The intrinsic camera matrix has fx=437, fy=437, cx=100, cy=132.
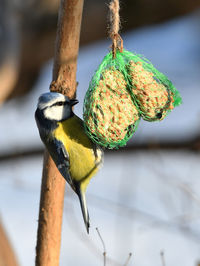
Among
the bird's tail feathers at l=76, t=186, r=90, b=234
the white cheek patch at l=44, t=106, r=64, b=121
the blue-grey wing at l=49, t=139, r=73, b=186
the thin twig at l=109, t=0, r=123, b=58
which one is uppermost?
the thin twig at l=109, t=0, r=123, b=58

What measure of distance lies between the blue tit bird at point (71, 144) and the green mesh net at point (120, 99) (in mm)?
104

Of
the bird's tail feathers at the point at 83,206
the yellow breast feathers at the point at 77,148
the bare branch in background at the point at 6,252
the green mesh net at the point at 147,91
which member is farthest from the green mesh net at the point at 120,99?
the bare branch in background at the point at 6,252

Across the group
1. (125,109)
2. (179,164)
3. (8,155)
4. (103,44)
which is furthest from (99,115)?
(103,44)

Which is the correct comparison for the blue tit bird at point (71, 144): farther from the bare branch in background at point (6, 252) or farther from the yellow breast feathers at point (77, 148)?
the bare branch in background at point (6, 252)

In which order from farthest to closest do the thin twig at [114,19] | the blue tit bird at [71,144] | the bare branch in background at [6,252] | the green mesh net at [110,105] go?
1. the bare branch in background at [6,252]
2. the blue tit bird at [71,144]
3. the green mesh net at [110,105]
4. the thin twig at [114,19]

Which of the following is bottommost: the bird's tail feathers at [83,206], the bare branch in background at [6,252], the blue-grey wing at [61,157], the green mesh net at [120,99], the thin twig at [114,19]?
the bare branch in background at [6,252]

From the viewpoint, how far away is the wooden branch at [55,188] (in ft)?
4.85

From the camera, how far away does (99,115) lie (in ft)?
4.98

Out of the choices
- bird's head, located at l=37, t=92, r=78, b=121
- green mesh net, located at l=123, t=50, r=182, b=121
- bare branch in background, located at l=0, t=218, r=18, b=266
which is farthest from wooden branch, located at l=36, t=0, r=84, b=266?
bare branch in background, located at l=0, t=218, r=18, b=266

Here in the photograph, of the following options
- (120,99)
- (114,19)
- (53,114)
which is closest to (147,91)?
(120,99)

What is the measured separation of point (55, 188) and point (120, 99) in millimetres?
407

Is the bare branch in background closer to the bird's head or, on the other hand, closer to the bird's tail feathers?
the bird's tail feathers

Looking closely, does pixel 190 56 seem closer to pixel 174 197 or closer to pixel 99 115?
pixel 174 197

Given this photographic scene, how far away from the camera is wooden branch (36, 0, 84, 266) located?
58.2 inches
